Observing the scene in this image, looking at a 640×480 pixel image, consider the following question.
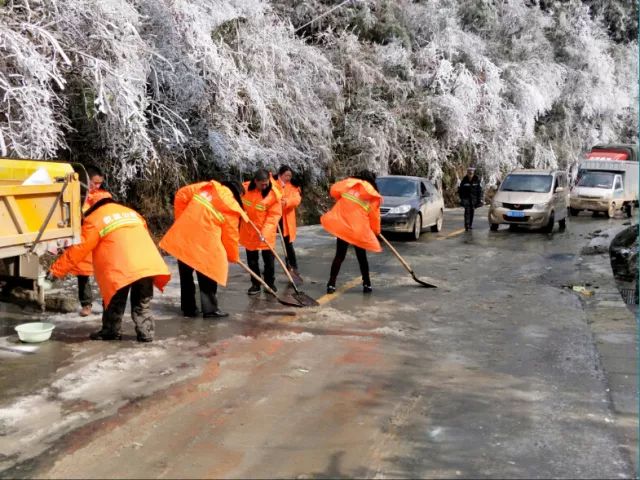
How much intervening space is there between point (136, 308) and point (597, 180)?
21.6 m

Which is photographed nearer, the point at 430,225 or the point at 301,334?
the point at 301,334

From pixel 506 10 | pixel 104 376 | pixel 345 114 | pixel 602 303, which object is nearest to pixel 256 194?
pixel 104 376

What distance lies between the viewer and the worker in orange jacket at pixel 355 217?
9.87m

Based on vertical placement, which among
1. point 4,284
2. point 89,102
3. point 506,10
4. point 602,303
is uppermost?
point 506,10

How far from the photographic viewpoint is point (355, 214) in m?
9.93

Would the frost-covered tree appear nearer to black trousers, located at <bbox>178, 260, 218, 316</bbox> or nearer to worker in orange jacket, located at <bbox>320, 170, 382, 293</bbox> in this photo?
black trousers, located at <bbox>178, 260, 218, 316</bbox>

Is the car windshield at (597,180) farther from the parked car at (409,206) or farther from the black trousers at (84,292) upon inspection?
the black trousers at (84,292)

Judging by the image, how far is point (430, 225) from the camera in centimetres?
1809

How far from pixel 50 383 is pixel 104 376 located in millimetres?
431

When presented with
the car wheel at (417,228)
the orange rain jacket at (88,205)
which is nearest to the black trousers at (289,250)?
the orange rain jacket at (88,205)

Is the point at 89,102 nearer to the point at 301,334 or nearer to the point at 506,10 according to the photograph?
the point at 301,334

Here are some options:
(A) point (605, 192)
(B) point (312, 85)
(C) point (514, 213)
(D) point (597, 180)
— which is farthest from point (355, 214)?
(D) point (597, 180)

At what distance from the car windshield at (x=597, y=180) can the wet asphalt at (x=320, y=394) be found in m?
16.8

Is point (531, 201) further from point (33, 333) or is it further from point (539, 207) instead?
point (33, 333)
